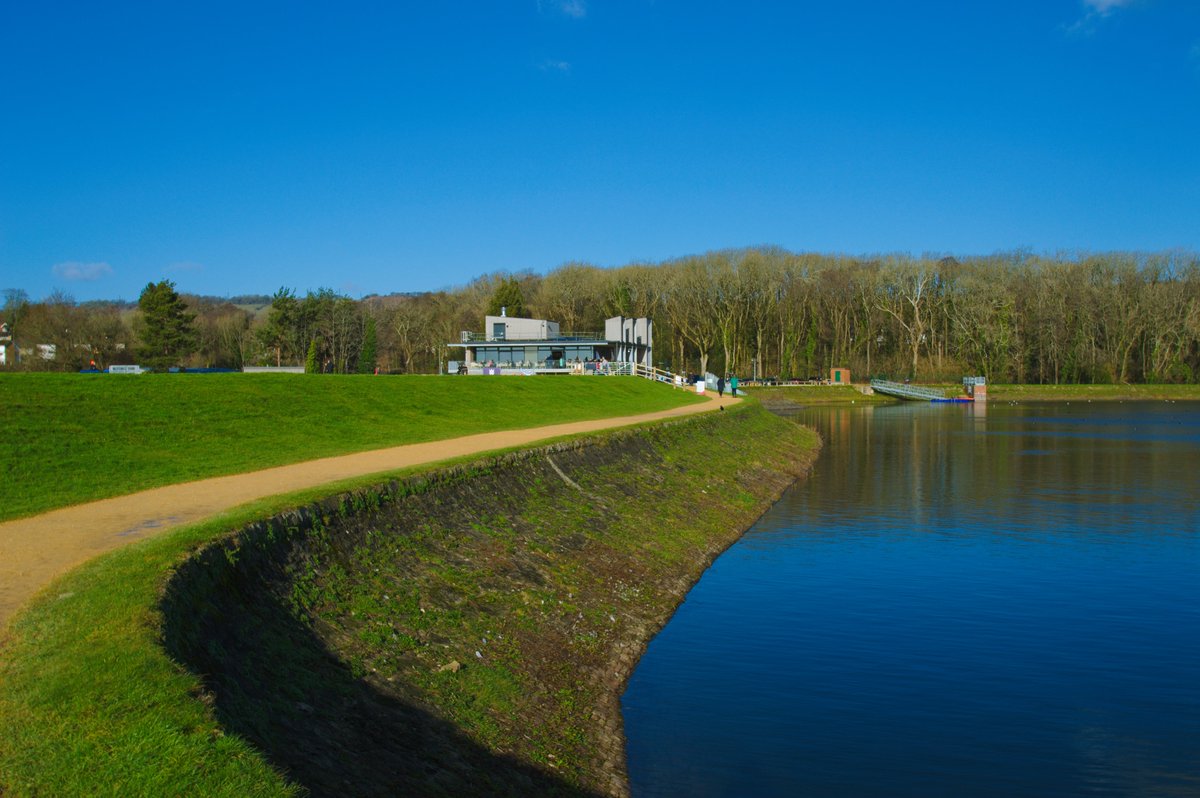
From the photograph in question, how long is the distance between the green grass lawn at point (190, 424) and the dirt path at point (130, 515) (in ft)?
2.26

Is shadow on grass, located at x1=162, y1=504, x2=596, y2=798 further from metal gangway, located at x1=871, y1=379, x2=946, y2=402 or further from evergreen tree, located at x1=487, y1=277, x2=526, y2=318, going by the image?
evergreen tree, located at x1=487, y1=277, x2=526, y2=318

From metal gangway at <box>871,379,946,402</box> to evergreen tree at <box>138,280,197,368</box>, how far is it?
6577cm

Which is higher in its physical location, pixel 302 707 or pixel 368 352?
pixel 368 352

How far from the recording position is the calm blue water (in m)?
10.8

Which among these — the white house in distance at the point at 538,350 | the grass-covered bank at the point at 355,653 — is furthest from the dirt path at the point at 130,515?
the white house in distance at the point at 538,350

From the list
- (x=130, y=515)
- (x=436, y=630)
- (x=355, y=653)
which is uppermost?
(x=130, y=515)

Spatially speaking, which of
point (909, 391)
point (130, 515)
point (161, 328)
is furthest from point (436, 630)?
point (909, 391)

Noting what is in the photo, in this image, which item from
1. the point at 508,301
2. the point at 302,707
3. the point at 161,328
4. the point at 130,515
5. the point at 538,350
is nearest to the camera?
the point at 302,707

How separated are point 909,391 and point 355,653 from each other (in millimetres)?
96264

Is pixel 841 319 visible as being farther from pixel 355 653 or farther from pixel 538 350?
Answer: pixel 355 653

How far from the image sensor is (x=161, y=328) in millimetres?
72000

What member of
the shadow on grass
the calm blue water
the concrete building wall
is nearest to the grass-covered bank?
the shadow on grass

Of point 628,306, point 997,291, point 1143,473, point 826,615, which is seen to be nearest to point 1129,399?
point 997,291

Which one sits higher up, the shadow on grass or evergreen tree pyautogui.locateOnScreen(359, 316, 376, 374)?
evergreen tree pyautogui.locateOnScreen(359, 316, 376, 374)
